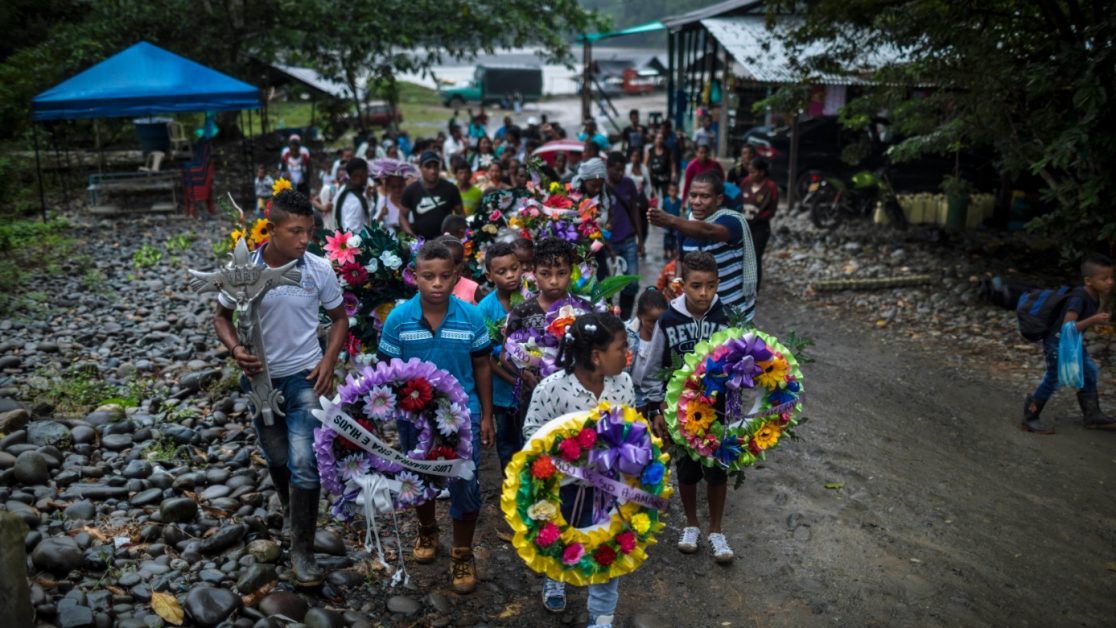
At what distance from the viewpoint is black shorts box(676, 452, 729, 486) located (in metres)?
5.49

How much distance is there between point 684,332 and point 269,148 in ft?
Result: 73.9

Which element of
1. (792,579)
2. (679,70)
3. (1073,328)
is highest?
(679,70)

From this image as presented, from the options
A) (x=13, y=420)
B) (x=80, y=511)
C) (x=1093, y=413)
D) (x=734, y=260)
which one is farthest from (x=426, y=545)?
(x=1093, y=413)

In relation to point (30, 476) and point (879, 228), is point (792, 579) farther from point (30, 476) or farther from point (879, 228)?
point (879, 228)

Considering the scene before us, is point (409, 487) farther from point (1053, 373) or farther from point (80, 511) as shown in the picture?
point (1053, 373)

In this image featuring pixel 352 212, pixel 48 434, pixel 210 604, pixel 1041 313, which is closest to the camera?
pixel 210 604

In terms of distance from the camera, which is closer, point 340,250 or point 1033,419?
point 340,250

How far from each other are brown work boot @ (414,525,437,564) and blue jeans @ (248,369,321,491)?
2.75 ft

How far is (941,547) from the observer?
5738mm

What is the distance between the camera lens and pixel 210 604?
4.68 m

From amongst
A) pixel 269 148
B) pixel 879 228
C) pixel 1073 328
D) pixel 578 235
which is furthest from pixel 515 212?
pixel 269 148

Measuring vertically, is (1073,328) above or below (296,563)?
above

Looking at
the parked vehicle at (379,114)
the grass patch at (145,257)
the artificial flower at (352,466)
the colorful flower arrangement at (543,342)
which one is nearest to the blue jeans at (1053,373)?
the colorful flower arrangement at (543,342)

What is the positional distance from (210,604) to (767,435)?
3.07 metres
